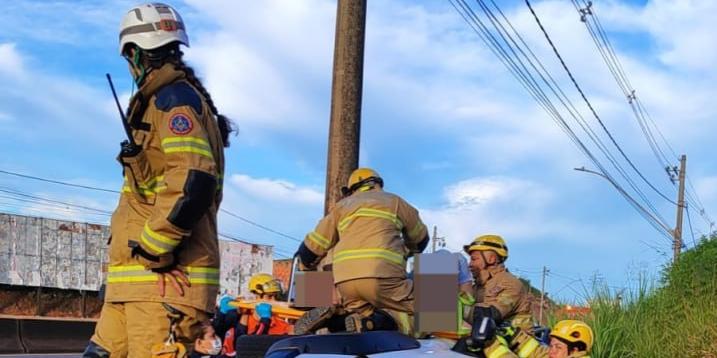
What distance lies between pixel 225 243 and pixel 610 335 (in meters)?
24.6

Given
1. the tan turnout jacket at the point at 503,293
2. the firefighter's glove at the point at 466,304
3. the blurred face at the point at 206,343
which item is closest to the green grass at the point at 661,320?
the tan turnout jacket at the point at 503,293

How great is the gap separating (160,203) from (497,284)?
4169 mm

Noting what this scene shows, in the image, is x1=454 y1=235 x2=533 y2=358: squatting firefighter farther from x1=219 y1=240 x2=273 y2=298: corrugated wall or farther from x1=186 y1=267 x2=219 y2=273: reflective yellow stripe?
x1=219 y1=240 x2=273 y2=298: corrugated wall

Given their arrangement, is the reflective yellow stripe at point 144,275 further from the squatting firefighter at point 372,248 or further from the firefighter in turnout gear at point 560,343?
the firefighter in turnout gear at point 560,343

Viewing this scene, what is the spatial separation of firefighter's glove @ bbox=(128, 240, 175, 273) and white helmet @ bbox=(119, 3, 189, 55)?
84 centimetres

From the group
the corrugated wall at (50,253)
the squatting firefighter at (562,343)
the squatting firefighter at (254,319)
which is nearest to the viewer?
the squatting firefighter at (562,343)

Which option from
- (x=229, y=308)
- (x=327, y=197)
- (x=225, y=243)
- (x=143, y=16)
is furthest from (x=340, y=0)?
(x=225, y=243)

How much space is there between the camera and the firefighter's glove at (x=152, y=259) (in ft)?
13.3

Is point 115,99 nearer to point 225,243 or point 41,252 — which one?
point 41,252

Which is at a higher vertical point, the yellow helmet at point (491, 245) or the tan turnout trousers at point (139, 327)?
the yellow helmet at point (491, 245)

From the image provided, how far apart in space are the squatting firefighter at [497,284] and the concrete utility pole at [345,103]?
1.45m

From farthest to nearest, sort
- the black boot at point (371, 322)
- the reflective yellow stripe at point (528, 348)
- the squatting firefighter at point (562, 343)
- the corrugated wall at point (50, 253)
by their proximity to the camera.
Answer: the corrugated wall at point (50, 253) → the squatting firefighter at point (562, 343) → the reflective yellow stripe at point (528, 348) → the black boot at point (371, 322)

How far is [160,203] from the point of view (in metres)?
4.06

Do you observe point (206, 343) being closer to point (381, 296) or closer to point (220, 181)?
point (220, 181)
